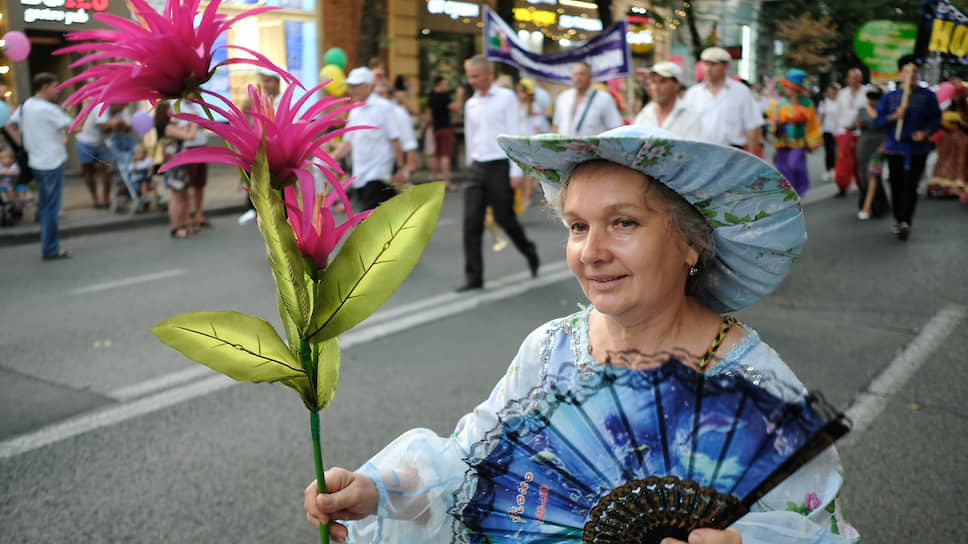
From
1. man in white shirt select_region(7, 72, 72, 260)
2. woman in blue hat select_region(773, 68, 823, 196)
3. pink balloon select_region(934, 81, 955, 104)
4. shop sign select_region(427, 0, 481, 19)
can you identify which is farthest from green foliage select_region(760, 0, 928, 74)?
man in white shirt select_region(7, 72, 72, 260)

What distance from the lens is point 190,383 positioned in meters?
5.32

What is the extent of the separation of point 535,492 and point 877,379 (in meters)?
4.24

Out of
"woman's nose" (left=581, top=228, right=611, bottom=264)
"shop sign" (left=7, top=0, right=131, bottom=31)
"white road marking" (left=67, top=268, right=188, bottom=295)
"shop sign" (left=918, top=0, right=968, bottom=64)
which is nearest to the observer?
"woman's nose" (left=581, top=228, right=611, bottom=264)

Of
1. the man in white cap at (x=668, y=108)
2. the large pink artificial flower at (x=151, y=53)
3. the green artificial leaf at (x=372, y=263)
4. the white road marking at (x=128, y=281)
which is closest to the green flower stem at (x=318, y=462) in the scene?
the green artificial leaf at (x=372, y=263)

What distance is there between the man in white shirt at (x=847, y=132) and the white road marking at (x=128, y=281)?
34.5 feet

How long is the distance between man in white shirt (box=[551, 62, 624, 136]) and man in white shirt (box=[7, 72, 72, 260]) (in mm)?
5510

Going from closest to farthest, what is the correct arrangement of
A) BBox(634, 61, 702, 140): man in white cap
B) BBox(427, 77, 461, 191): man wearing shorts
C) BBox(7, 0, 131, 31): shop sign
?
BBox(7, 0, 131, 31): shop sign < BBox(634, 61, 702, 140): man in white cap < BBox(427, 77, 461, 191): man wearing shorts

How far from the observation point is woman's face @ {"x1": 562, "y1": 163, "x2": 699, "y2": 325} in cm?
166

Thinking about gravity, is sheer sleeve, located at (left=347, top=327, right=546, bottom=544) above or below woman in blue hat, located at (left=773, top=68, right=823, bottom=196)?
above

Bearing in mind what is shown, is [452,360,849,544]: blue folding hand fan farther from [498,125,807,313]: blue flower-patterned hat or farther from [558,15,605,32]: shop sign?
[558,15,605,32]: shop sign

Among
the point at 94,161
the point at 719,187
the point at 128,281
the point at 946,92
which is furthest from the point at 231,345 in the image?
the point at 946,92

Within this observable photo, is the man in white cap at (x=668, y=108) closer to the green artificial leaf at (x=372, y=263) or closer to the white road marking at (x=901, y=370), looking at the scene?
the white road marking at (x=901, y=370)

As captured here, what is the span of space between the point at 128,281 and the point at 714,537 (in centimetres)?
808

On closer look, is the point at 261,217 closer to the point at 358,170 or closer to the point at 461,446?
the point at 461,446
